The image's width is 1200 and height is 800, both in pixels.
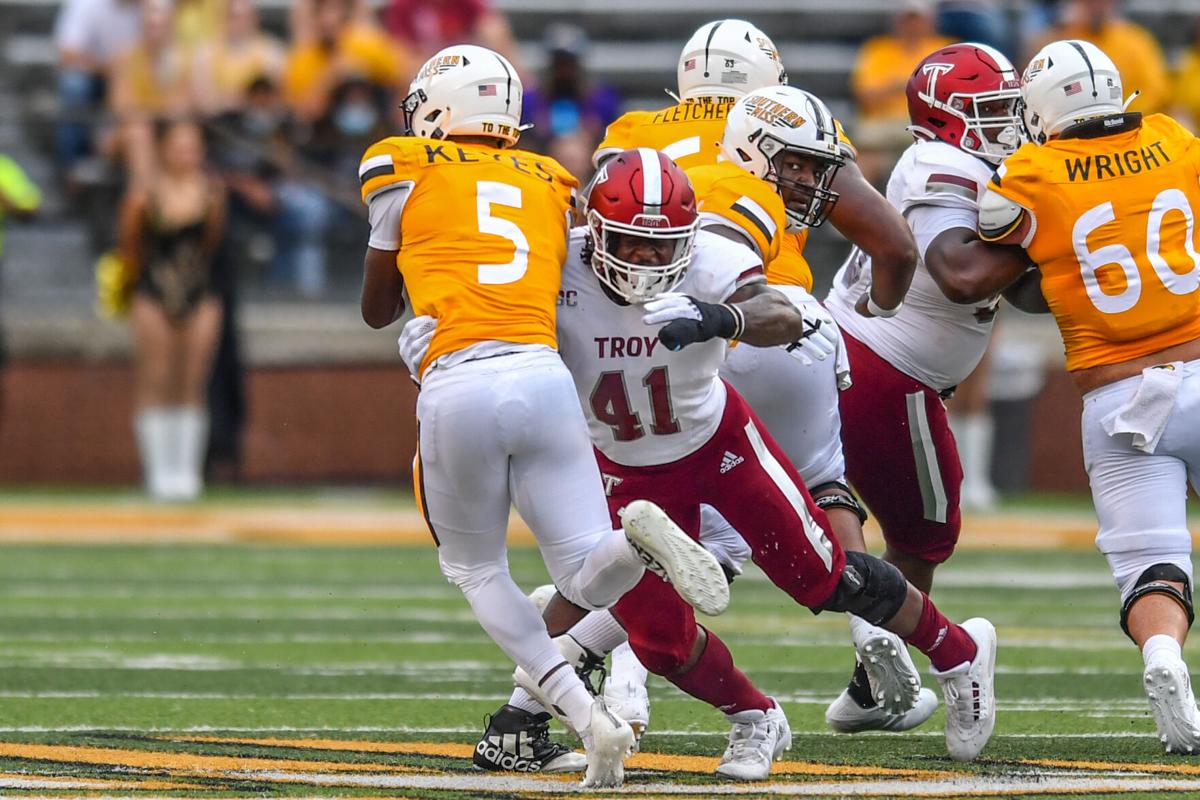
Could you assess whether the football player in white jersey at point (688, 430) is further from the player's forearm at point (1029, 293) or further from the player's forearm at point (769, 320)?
the player's forearm at point (1029, 293)

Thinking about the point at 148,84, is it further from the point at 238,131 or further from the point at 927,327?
the point at 927,327

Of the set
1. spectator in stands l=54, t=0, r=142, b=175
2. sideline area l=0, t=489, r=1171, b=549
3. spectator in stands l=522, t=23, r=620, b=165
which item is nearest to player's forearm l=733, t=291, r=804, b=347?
sideline area l=0, t=489, r=1171, b=549

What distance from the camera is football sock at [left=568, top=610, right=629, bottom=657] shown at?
545 centimetres

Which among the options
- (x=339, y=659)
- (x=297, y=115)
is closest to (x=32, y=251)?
(x=297, y=115)

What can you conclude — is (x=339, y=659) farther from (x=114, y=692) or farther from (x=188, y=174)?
(x=188, y=174)

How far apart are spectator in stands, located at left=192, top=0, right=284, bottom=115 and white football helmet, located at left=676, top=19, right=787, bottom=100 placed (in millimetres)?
7828

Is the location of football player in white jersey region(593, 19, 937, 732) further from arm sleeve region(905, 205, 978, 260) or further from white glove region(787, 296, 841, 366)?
arm sleeve region(905, 205, 978, 260)

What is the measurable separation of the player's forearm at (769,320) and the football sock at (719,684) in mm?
736

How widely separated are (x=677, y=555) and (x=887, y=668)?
3.58 feet

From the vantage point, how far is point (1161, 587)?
17.5ft

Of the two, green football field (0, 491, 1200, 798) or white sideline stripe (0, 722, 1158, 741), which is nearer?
green football field (0, 491, 1200, 798)

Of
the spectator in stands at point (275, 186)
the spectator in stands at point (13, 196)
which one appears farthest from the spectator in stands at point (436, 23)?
the spectator in stands at point (13, 196)

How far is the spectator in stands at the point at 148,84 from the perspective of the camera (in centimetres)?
1316

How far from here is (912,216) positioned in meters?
5.75
